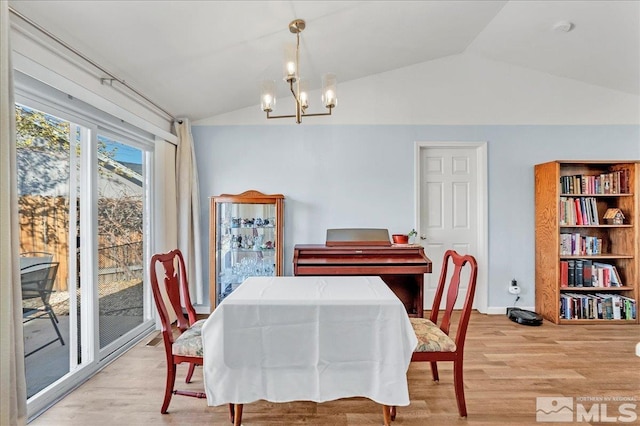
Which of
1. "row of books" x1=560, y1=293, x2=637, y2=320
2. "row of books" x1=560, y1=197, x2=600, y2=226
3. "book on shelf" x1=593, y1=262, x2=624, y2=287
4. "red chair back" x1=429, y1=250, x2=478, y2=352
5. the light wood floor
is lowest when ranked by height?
the light wood floor

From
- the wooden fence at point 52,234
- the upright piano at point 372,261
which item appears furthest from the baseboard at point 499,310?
the wooden fence at point 52,234

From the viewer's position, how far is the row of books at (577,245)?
346cm

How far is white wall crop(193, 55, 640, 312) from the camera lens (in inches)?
144

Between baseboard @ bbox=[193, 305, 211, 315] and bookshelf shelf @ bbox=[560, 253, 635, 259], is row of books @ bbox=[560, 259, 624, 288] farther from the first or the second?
baseboard @ bbox=[193, 305, 211, 315]

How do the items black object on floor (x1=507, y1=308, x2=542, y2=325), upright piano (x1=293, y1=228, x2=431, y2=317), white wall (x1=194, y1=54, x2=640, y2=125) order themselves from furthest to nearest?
white wall (x1=194, y1=54, x2=640, y2=125), black object on floor (x1=507, y1=308, x2=542, y2=325), upright piano (x1=293, y1=228, x2=431, y2=317)

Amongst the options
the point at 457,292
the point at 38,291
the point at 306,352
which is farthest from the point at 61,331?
the point at 457,292

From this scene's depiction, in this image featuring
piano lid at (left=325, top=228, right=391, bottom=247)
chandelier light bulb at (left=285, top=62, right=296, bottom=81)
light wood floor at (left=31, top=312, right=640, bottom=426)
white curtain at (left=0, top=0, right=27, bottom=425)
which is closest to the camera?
white curtain at (left=0, top=0, right=27, bottom=425)

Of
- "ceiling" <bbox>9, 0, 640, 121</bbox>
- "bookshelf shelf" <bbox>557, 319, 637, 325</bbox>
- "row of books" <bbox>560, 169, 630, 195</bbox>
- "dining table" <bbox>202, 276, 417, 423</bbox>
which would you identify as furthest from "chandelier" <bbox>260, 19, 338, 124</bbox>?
"bookshelf shelf" <bbox>557, 319, 637, 325</bbox>

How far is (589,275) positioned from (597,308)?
0.35 metres

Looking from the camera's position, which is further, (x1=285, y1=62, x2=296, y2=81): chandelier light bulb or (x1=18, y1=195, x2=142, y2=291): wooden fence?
(x1=18, y1=195, x2=142, y2=291): wooden fence

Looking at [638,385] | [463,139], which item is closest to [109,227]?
[463,139]

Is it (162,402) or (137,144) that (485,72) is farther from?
(162,402)

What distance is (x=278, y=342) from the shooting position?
5.28 ft

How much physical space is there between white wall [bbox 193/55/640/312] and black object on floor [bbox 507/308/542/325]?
0.18 m
